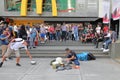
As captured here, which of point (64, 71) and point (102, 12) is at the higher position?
point (102, 12)

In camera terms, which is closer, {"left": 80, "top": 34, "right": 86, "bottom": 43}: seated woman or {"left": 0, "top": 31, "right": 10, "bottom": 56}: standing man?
{"left": 0, "top": 31, "right": 10, "bottom": 56}: standing man

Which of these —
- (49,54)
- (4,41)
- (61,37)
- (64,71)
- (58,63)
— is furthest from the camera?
(61,37)

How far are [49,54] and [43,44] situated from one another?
524 centimetres

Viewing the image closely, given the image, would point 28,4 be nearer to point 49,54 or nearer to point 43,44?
point 43,44

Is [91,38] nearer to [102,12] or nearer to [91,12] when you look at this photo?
[102,12]

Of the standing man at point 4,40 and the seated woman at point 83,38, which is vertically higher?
the standing man at point 4,40

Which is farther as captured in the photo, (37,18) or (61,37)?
(37,18)

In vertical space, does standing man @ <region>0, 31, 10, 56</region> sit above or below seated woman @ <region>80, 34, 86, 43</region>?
above

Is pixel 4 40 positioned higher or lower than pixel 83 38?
higher

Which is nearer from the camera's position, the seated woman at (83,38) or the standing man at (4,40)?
the standing man at (4,40)

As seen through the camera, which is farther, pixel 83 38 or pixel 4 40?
pixel 83 38

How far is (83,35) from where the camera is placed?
90.2 ft

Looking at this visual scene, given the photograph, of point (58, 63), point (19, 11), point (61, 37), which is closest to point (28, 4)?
point (19, 11)

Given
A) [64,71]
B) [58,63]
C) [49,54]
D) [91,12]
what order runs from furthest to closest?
[91,12]
[49,54]
[58,63]
[64,71]
